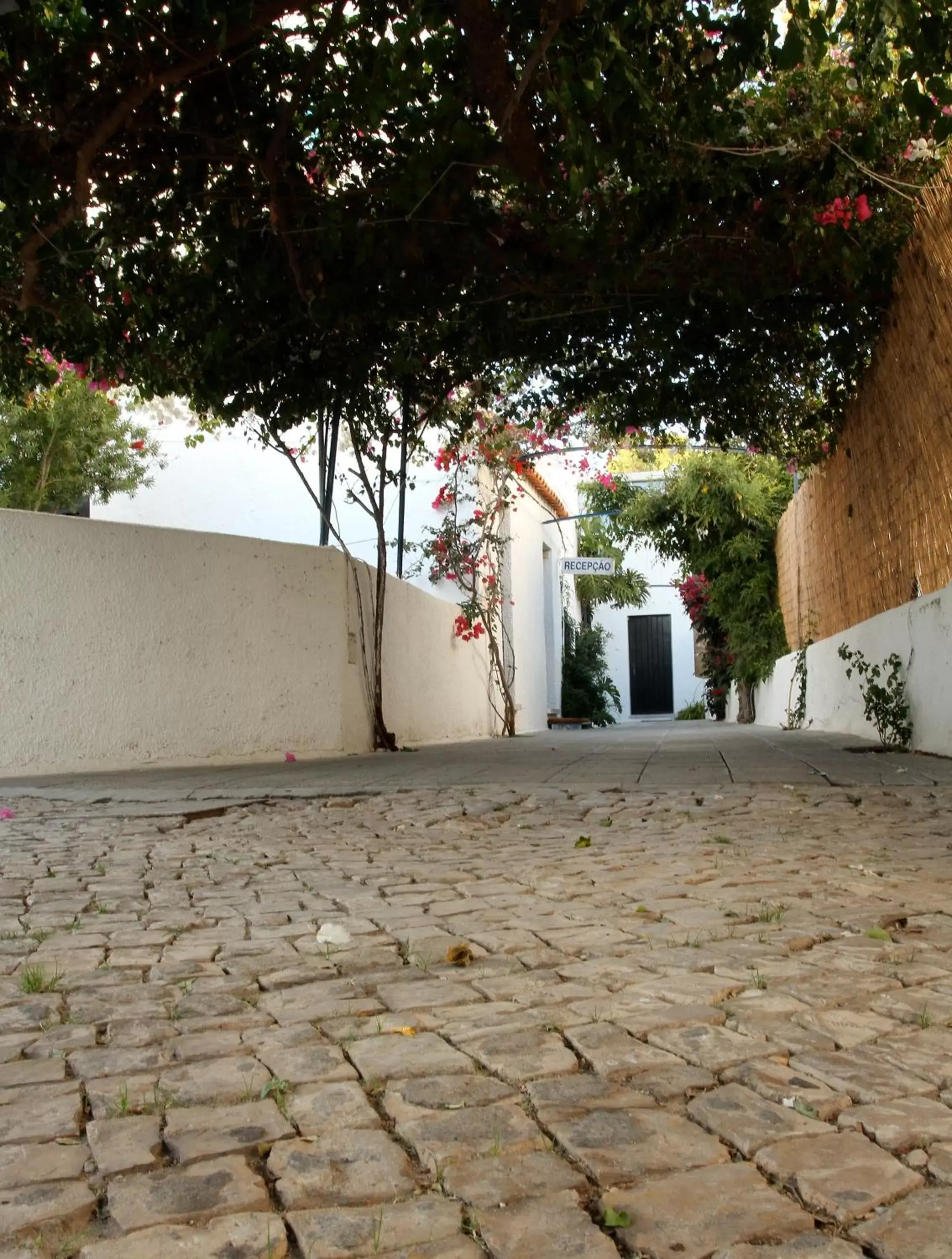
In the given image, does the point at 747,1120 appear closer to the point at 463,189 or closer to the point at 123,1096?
the point at 123,1096

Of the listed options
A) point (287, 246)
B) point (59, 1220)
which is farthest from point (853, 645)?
point (59, 1220)

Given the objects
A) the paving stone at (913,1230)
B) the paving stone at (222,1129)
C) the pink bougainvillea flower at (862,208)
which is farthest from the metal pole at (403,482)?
the paving stone at (913,1230)

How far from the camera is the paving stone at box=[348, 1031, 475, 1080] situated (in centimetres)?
178

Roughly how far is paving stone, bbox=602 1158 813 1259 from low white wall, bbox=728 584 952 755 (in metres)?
5.25

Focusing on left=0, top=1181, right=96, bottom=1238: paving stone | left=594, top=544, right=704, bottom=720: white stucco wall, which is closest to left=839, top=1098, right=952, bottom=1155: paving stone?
left=0, top=1181, right=96, bottom=1238: paving stone

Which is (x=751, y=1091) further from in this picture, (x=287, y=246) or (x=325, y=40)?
(x=287, y=246)

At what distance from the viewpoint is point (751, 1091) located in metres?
1.66

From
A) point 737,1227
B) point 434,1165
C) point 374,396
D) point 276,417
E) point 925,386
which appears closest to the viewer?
point 737,1227

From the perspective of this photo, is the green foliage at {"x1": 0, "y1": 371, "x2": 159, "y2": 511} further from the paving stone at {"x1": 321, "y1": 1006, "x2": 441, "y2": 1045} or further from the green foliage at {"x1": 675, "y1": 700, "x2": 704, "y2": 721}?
the green foliage at {"x1": 675, "y1": 700, "x2": 704, "y2": 721}

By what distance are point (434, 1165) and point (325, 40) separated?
4.80 metres

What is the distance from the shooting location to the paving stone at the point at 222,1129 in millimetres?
1494

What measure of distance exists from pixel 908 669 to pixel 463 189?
4.05m

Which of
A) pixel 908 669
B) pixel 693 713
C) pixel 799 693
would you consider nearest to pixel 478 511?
pixel 799 693

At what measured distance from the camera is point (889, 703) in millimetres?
7441
